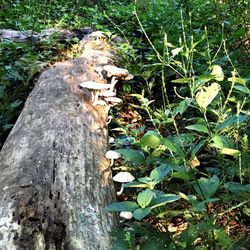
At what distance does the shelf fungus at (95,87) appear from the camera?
10.6 ft

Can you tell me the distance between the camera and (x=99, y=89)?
11.0ft

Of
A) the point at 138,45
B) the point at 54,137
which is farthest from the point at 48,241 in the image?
the point at 138,45

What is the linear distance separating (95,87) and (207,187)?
6.09ft

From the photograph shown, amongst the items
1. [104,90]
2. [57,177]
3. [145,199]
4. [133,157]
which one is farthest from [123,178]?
[104,90]

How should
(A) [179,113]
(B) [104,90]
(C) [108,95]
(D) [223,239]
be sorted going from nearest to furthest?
(D) [223,239] → (C) [108,95] → (B) [104,90] → (A) [179,113]

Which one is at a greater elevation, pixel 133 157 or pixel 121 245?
pixel 133 157

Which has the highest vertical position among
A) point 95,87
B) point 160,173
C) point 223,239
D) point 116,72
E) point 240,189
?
point 160,173

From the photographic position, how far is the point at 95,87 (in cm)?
320

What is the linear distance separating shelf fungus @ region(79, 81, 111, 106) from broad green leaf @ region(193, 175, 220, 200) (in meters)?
1.82

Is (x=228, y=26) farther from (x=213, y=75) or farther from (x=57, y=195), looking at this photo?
(x=57, y=195)

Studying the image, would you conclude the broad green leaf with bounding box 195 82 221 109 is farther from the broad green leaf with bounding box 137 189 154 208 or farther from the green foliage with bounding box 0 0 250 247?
the broad green leaf with bounding box 137 189 154 208

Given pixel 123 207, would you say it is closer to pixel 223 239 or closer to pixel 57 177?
pixel 223 239

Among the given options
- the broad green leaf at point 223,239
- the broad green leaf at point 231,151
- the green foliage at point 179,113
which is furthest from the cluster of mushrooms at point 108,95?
the broad green leaf at point 231,151

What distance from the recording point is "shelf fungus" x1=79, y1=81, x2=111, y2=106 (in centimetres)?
322
